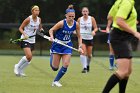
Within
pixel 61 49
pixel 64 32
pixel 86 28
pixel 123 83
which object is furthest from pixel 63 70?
pixel 86 28

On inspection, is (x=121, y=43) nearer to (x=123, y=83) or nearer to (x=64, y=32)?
(x=123, y=83)

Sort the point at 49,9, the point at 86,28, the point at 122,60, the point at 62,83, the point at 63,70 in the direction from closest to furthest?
the point at 122,60 < the point at 63,70 < the point at 62,83 < the point at 86,28 < the point at 49,9

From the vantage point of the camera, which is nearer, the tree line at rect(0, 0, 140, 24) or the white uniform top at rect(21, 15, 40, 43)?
the white uniform top at rect(21, 15, 40, 43)

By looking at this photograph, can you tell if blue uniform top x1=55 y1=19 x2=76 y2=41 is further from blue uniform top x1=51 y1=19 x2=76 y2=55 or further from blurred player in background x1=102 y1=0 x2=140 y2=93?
blurred player in background x1=102 y1=0 x2=140 y2=93

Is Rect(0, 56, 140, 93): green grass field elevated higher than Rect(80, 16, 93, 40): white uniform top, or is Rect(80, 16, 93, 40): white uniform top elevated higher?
Rect(80, 16, 93, 40): white uniform top

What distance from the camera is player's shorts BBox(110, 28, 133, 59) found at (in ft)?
30.8

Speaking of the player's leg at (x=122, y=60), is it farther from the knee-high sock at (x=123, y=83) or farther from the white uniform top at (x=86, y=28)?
the white uniform top at (x=86, y=28)

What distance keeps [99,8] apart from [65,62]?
25664 mm

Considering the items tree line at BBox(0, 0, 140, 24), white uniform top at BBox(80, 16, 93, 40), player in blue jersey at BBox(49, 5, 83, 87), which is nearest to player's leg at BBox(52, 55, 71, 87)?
player in blue jersey at BBox(49, 5, 83, 87)

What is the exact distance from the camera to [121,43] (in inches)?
371

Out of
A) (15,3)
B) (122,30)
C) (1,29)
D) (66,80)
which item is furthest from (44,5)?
(122,30)

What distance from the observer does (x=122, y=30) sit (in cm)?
941

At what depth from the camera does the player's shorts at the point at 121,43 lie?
9375mm

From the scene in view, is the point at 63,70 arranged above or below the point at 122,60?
below
